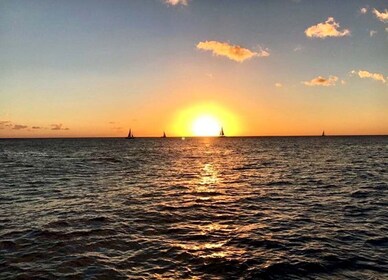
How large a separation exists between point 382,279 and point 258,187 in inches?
811

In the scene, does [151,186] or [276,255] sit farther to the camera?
[151,186]

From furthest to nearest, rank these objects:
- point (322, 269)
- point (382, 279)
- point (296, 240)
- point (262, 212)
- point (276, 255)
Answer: point (262, 212) < point (296, 240) < point (276, 255) < point (322, 269) < point (382, 279)

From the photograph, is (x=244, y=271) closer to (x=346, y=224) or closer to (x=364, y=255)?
(x=364, y=255)

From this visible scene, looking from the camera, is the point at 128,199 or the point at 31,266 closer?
the point at 31,266

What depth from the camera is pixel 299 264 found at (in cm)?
1259

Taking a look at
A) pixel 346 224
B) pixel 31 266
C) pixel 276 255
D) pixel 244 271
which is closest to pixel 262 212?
pixel 346 224

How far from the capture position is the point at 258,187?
3191 centimetres

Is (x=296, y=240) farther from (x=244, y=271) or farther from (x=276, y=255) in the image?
(x=244, y=271)

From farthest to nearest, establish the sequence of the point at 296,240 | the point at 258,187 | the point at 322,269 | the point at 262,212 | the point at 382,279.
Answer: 1. the point at 258,187
2. the point at 262,212
3. the point at 296,240
4. the point at 322,269
5. the point at 382,279

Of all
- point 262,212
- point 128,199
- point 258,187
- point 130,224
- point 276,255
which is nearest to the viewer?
point 276,255

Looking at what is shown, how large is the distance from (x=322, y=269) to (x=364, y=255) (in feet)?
8.38

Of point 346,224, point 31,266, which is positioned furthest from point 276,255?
point 31,266

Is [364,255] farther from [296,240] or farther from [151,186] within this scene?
[151,186]

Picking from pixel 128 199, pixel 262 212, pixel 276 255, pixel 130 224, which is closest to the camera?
pixel 276 255
